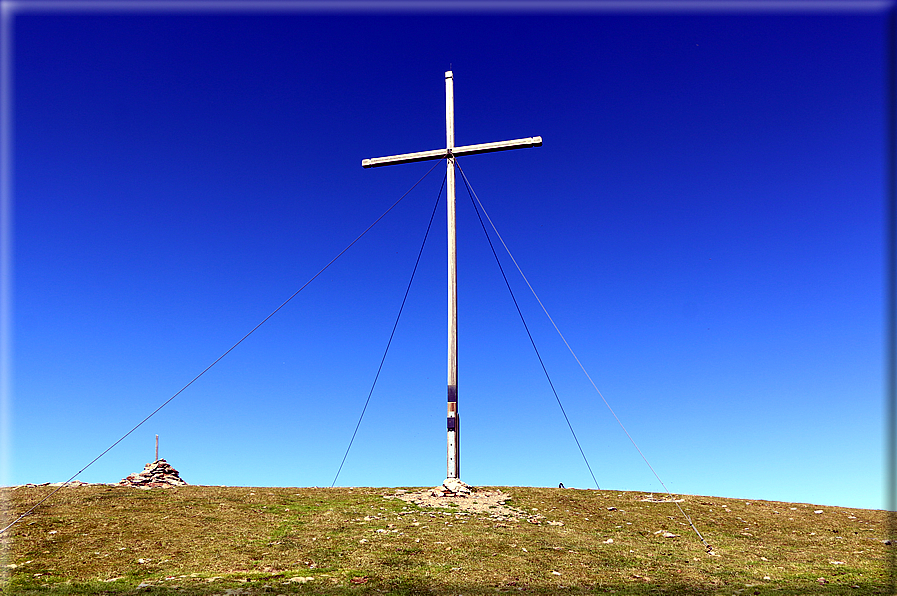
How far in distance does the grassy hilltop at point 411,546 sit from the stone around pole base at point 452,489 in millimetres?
1069

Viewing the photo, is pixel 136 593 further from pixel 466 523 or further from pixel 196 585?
pixel 466 523

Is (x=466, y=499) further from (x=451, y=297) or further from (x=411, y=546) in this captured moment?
(x=451, y=297)

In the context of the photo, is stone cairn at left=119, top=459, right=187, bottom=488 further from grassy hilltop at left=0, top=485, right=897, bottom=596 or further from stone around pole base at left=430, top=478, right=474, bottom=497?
stone around pole base at left=430, top=478, right=474, bottom=497

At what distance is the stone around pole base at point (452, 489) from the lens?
1652 cm

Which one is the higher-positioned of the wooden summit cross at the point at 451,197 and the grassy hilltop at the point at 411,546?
the wooden summit cross at the point at 451,197

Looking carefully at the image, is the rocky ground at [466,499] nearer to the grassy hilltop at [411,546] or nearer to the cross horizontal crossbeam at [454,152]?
the grassy hilltop at [411,546]

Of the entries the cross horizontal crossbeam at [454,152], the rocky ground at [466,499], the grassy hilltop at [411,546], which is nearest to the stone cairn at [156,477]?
the grassy hilltop at [411,546]

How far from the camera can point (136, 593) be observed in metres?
9.83

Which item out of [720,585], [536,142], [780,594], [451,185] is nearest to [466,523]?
[720,585]

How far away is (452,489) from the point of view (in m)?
16.6

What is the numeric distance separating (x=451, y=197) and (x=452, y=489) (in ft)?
27.9

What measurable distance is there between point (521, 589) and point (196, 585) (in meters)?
5.42

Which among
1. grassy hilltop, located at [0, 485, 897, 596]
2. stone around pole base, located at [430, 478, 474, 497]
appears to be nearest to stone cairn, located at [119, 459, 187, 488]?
grassy hilltop, located at [0, 485, 897, 596]

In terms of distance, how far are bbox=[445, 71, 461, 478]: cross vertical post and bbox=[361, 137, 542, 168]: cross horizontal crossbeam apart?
26 centimetres
